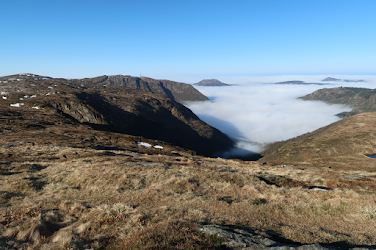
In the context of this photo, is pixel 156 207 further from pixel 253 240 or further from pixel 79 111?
pixel 79 111

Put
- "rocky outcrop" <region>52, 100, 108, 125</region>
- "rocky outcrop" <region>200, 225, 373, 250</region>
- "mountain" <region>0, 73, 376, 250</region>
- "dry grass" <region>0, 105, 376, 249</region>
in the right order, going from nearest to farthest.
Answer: "rocky outcrop" <region>200, 225, 373, 250</region>, "mountain" <region>0, 73, 376, 250</region>, "dry grass" <region>0, 105, 376, 249</region>, "rocky outcrop" <region>52, 100, 108, 125</region>

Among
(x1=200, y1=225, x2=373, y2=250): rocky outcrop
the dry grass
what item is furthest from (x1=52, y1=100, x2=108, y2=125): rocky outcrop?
(x1=200, y1=225, x2=373, y2=250): rocky outcrop

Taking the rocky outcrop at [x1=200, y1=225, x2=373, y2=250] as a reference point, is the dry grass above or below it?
below

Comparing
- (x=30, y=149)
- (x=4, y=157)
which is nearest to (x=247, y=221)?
(x=4, y=157)

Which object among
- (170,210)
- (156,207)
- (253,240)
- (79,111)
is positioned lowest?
(79,111)

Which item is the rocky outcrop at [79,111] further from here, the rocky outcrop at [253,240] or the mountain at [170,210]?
the rocky outcrop at [253,240]

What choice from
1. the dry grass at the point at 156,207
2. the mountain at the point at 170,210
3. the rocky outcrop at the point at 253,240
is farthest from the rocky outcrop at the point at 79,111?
the rocky outcrop at the point at 253,240

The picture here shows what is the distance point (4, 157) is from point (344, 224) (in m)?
43.0

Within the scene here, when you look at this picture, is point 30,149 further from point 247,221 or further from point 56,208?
point 247,221

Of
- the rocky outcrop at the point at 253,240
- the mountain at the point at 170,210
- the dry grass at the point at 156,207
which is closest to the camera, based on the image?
the rocky outcrop at the point at 253,240

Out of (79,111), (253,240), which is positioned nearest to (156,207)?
(253,240)

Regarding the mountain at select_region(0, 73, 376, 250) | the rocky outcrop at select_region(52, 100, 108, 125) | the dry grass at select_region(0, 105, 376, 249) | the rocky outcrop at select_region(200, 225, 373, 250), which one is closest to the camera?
the rocky outcrop at select_region(200, 225, 373, 250)

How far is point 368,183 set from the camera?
25656mm

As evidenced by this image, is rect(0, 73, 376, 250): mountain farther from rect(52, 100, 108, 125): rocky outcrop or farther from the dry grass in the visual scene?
rect(52, 100, 108, 125): rocky outcrop
